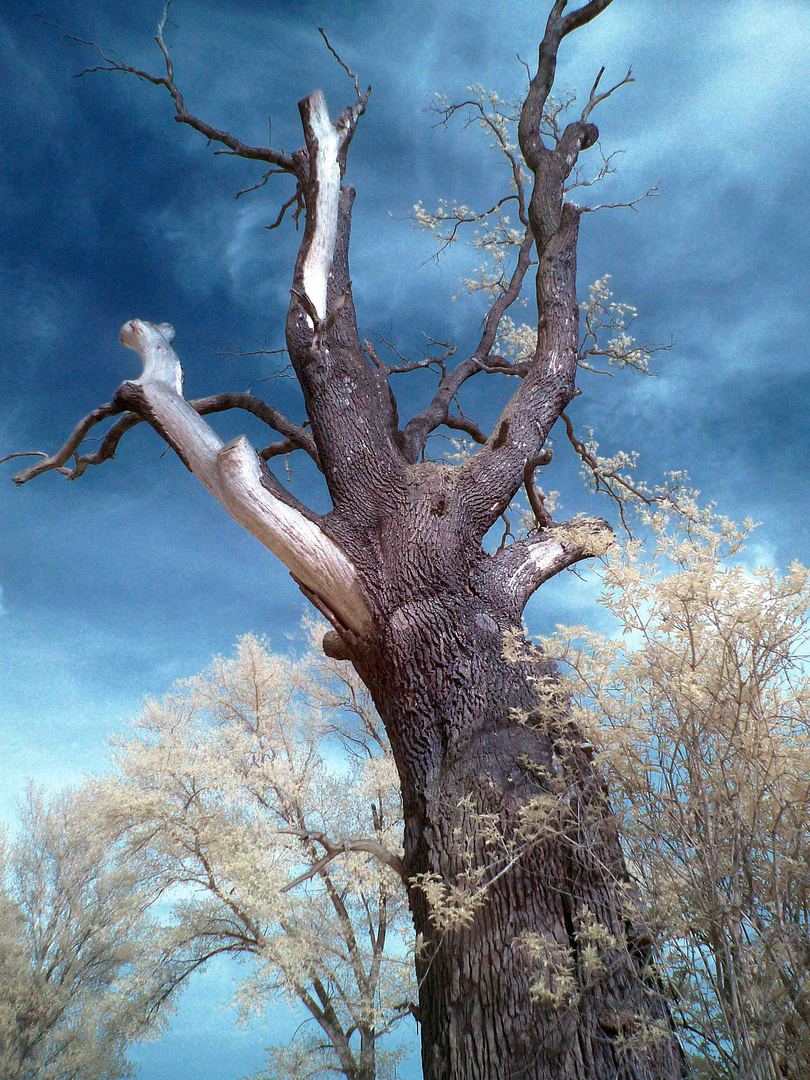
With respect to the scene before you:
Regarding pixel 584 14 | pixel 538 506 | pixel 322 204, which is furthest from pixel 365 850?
pixel 584 14

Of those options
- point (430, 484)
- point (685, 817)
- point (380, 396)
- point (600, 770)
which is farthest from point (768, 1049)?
point (380, 396)

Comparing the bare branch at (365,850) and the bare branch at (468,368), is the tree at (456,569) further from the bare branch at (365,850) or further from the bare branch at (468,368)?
the bare branch at (365,850)

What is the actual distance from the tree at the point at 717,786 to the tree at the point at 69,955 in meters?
6.46

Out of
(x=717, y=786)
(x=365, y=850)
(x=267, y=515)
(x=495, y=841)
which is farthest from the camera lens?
(x=267, y=515)

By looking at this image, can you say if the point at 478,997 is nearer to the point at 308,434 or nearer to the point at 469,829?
the point at 469,829

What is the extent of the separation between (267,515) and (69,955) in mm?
8060

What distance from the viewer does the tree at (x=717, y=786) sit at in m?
1.33

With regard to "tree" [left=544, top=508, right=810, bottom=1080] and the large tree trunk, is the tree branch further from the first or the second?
"tree" [left=544, top=508, right=810, bottom=1080]

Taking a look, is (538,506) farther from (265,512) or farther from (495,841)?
(495,841)

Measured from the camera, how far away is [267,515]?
3242 mm

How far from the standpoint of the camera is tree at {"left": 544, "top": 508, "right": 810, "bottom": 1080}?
1.33 meters

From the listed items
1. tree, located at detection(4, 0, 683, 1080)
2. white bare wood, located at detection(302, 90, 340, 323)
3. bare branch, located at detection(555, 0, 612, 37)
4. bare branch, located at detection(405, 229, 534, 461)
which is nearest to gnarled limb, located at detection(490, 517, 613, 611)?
tree, located at detection(4, 0, 683, 1080)

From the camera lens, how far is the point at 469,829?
7.72ft

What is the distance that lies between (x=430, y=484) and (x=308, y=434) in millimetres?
1347
